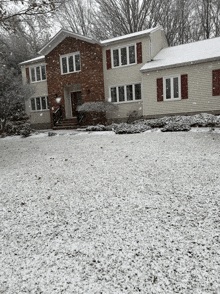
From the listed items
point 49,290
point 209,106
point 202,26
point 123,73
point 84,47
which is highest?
point 202,26

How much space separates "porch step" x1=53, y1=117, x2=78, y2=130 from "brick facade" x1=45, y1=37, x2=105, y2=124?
3.15 feet

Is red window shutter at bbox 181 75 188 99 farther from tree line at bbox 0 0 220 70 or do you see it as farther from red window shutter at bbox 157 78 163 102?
tree line at bbox 0 0 220 70

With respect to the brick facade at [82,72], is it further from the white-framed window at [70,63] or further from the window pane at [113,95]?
the window pane at [113,95]

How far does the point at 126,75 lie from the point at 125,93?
42.1 inches

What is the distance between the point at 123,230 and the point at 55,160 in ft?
9.59

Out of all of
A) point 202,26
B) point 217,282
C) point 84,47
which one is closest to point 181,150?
point 217,282

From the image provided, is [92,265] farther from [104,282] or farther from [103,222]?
[103,222]

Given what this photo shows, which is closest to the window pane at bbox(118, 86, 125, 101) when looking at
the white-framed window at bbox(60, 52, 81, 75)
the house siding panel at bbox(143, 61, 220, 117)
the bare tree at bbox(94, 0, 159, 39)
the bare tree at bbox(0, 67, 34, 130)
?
the house siding panel at bbox(143, 61, 220, 117)

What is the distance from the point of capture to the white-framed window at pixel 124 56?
1259 cm

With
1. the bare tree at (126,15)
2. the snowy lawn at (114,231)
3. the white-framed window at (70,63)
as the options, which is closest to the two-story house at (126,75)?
the white-framed window at (70,63)

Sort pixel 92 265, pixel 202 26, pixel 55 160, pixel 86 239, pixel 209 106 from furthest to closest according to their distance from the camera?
1. pixel 202 26
2. pixel 209 106
3. pixel 55 160
4. pixel 86 239
5. pixel 92 265

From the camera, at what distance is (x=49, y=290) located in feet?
4.33

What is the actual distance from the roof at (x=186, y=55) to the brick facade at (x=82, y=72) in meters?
3.01

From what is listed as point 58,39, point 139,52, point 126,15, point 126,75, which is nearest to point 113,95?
point 126,75
